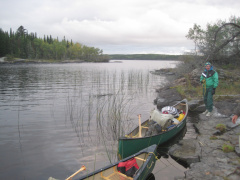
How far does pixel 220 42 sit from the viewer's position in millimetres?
17266

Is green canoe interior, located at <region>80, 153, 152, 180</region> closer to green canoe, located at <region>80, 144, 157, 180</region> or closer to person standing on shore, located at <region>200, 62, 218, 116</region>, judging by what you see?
green canoe, located at <region>80, 144, 157, 180</region>

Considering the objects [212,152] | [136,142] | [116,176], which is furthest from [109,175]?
[212,152]

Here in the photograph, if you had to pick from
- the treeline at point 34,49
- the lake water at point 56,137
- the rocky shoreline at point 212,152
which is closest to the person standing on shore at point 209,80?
the rocky shoreline at point 212,152

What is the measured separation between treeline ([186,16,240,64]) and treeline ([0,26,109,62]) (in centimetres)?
7130

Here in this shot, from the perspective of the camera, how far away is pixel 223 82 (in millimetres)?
15461

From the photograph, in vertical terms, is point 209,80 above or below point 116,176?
above

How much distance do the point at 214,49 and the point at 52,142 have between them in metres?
13.3

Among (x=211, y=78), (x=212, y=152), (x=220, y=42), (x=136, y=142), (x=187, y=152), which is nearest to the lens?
(x=212, y=152)

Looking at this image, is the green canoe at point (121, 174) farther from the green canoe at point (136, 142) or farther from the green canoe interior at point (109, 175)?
the green canoe at point (136, 142)

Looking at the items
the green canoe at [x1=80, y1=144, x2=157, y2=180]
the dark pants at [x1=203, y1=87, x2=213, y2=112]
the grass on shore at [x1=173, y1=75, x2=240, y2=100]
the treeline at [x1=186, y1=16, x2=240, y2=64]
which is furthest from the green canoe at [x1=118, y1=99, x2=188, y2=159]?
the treeline at [x1=186, y1=16, x2=240, y2=64]

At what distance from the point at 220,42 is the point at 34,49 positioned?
9582cm

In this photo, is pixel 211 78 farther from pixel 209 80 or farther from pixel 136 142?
pixel 136 142

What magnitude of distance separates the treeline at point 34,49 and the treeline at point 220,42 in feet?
234

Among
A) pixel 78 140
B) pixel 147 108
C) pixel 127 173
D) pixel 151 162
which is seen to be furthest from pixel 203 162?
pixel 147 108
